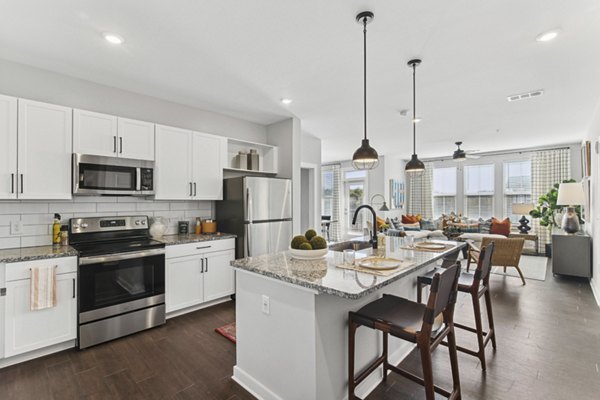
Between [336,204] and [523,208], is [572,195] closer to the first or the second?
[523,208]

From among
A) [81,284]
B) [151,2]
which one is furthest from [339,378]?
[151,2]

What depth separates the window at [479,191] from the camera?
8.05 meters

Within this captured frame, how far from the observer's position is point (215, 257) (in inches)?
145

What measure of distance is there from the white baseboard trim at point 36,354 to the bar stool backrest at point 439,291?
10.2 ft

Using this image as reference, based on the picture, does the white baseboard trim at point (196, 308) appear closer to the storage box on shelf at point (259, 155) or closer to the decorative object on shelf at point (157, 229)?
the decorative object on shelf at point (157, 229)

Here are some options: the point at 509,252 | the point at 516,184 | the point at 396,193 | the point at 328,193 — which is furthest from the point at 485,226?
the point at 328,193

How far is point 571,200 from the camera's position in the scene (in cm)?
470

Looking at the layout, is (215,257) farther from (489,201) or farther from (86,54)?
(489,201)

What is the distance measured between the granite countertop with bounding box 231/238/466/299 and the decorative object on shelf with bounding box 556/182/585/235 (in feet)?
12.4

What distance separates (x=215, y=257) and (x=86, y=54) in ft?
8.08

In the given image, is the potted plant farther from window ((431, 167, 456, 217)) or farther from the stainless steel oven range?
the stainless steel oven range

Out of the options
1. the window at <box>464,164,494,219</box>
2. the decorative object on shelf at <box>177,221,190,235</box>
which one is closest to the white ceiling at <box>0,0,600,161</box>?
the decorative object on shelf at <box>177,221,190,235</box>

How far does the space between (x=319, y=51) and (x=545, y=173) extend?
735cm

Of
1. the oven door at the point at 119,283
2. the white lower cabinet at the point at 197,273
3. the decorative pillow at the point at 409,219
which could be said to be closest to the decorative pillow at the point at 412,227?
the decorative pillow at the point at 409,219
